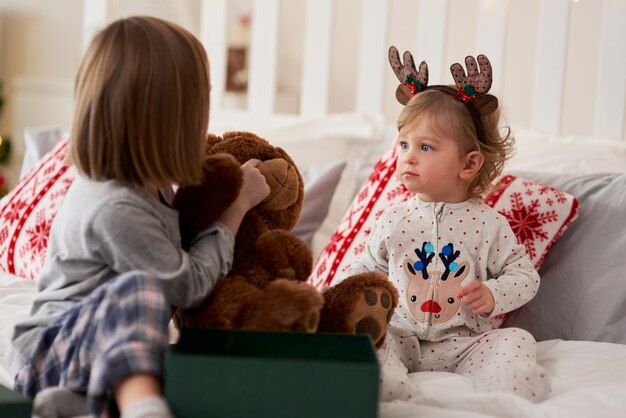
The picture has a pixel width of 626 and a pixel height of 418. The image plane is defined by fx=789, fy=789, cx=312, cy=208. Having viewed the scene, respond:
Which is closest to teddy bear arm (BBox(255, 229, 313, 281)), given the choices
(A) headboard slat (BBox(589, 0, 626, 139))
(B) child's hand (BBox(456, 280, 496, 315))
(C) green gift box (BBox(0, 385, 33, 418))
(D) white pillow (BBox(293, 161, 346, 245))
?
(B) child's hand (BBox(456, 280, 496, 315))

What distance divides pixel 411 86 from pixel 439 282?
0.35 m

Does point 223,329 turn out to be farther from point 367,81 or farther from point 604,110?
point 367,81

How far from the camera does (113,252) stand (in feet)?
3.13

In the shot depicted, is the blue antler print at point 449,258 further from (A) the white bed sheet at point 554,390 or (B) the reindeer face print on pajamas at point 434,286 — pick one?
(A) the white bed sheet at point 554,390

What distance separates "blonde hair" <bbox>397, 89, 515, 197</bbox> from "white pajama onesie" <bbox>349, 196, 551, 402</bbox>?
7cm

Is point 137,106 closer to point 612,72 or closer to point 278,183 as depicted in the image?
point 278,183

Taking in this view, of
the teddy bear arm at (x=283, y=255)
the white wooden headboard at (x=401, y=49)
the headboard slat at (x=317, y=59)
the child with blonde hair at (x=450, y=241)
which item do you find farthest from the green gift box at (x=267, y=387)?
the headboard slat at (x=317, y=59)

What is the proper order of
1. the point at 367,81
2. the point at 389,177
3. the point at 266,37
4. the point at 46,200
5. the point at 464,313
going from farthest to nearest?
the point at 266,37, the point at 367,81, the point at 46,200, the point at 389,177, the point at 464,313

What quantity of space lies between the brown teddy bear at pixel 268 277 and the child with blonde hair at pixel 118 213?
33 millimetres

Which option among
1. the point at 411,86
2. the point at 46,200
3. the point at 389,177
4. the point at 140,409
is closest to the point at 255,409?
the point at 140,409

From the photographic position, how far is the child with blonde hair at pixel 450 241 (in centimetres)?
124

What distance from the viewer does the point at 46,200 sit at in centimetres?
173

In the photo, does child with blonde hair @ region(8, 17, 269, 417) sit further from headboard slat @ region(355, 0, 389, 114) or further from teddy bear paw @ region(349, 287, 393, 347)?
headboard slat @ region(355, 0, 389, 114)

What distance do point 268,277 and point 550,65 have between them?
114cm
